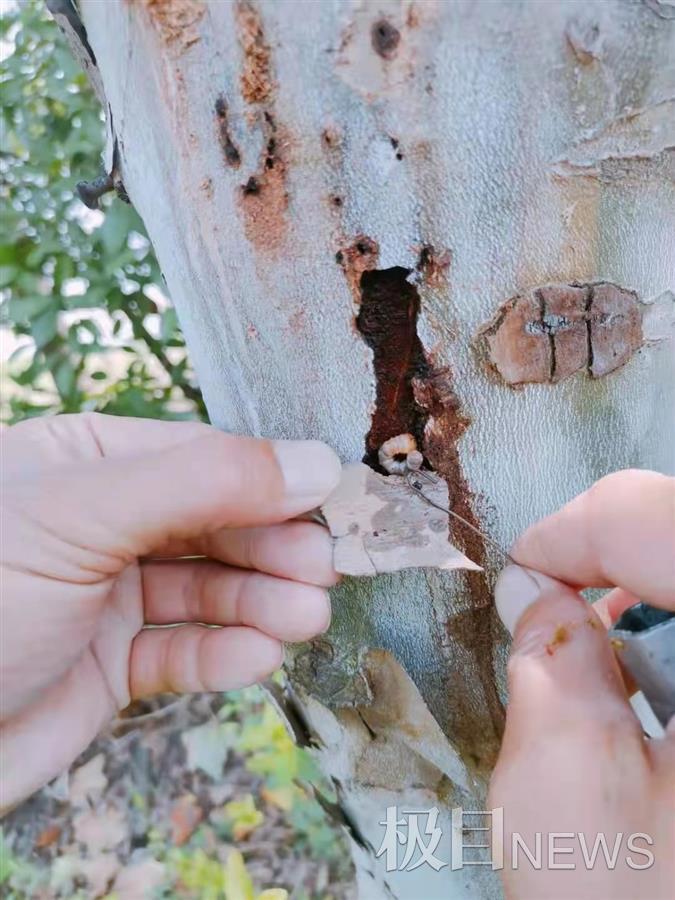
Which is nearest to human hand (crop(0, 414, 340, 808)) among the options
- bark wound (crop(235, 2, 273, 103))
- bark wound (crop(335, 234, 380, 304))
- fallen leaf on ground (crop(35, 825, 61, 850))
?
bark wound (crop(335, 234, 380, 304))

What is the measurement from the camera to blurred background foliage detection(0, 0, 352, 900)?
1.49m

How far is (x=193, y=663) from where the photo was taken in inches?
36.6

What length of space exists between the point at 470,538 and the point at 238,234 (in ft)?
1.08

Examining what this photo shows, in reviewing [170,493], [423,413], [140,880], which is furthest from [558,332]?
[140,880]

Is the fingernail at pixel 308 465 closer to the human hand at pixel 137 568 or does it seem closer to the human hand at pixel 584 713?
the human hand at pixel 137 568

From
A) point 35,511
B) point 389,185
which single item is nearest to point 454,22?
point 389,185

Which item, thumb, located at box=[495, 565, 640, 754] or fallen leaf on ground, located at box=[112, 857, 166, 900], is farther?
fallen leaf on ground, located at box=[112, 857, 166, 900]

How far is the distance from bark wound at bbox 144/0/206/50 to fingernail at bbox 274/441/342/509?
32 centimetres

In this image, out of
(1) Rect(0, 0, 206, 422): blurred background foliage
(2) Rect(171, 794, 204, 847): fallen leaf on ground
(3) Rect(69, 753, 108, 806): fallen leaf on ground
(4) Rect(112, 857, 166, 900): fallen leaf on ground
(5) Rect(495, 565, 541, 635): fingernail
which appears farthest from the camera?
(3) Rect(69, 753, 108, 806): fallen leaf on ground

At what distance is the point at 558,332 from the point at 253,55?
0.31 m

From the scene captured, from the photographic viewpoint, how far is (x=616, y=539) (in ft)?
1.93

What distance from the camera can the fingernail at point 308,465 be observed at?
25.5 inches

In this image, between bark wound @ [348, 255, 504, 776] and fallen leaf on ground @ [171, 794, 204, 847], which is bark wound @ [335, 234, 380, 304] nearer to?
bark wound @ [348, 255, 504, 776]

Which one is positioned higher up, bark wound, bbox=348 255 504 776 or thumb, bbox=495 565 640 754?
bark wound, bbox=348 255 504 776
